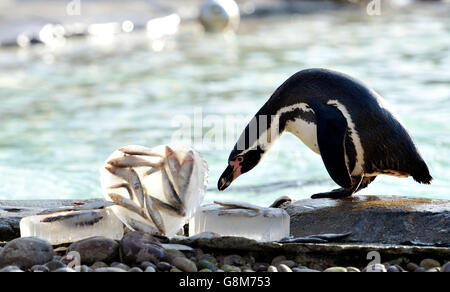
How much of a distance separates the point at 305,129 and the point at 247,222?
65cm

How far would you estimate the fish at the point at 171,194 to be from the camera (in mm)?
3001

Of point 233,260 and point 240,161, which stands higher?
point 240,161

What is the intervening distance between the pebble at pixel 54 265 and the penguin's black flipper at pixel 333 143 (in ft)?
3.73

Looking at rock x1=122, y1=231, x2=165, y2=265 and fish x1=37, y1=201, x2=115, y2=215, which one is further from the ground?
fish x1=37, y1=201, x2=115, y2=215

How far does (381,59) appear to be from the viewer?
10.5 metres

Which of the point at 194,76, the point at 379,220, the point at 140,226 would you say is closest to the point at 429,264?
the point at 379,220

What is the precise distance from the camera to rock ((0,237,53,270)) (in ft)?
8.99

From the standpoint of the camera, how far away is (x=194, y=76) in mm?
9523

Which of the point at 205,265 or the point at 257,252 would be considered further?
the point at 257,252

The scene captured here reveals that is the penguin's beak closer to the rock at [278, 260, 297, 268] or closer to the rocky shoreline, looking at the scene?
the rocky shoreline

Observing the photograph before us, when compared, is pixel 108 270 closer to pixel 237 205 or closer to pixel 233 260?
pixel 233 260

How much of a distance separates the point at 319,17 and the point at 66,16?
4.29 metres

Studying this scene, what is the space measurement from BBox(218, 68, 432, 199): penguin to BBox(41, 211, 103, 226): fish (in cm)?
81

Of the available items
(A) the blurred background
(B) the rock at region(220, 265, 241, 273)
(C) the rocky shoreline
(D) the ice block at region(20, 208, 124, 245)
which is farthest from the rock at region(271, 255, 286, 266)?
(A) the blurred background
